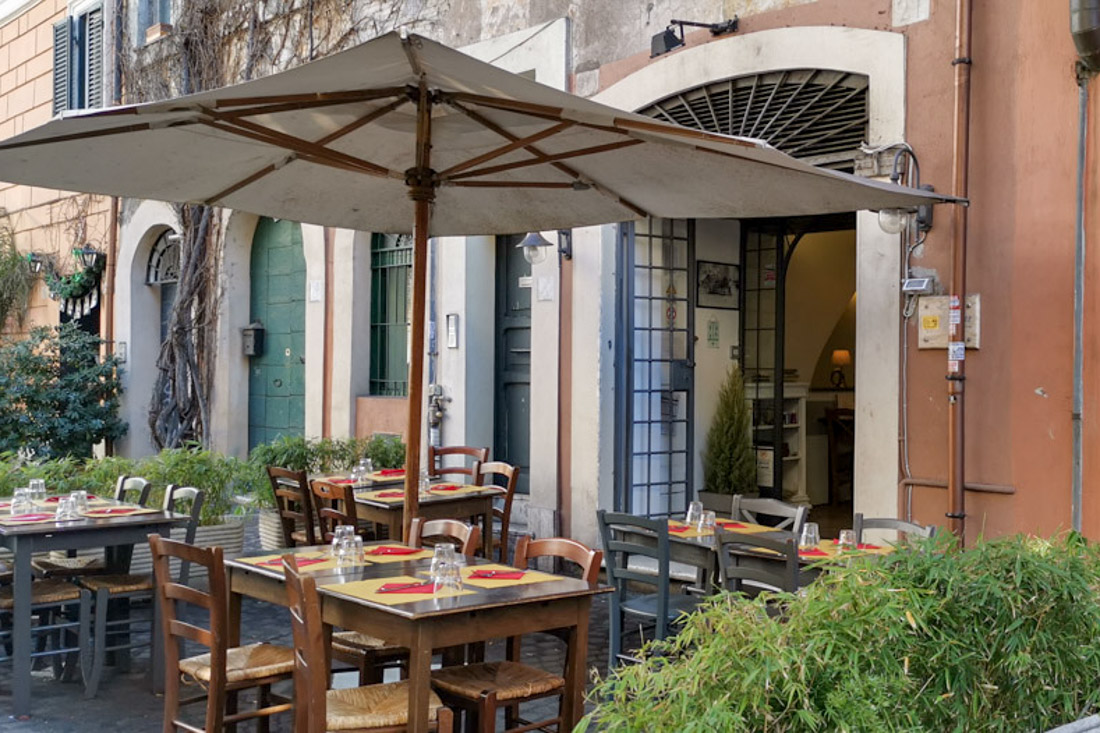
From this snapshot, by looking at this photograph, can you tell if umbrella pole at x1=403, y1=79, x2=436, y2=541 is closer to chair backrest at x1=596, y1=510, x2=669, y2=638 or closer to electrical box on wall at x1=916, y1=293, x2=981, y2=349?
chair backrest at x1=596, y1=510, x2=669, y2=638

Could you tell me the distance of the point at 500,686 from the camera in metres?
4.52

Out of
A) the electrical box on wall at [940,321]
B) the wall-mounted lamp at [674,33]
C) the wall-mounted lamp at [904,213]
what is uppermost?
the wall-mounted lamp at [674,33]

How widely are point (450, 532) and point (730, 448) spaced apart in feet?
15.3

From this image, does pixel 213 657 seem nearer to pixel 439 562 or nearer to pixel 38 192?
pixel 439 562

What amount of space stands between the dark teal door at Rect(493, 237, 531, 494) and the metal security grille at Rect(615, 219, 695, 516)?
1.54m

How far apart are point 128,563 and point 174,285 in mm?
8953

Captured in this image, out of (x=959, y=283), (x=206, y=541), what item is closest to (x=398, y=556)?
(x=206, y=541)

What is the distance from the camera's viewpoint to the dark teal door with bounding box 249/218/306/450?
Answer: 13414mm

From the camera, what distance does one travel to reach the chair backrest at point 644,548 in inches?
230

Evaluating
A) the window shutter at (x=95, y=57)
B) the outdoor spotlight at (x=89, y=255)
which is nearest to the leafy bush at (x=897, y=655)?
the outdoor spotlight at (x=89, y=255)

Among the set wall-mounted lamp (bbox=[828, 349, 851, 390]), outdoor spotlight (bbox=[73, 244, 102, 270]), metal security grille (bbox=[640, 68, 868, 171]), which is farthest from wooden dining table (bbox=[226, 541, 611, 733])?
outdoor spotlight (bbox=[73, 244, 102, 270])

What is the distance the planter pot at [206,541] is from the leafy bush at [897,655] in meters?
5.72

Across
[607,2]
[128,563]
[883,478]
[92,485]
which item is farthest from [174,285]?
[883,478]

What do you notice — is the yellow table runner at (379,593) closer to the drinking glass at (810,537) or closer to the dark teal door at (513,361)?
the drinking glass at (810,537)
